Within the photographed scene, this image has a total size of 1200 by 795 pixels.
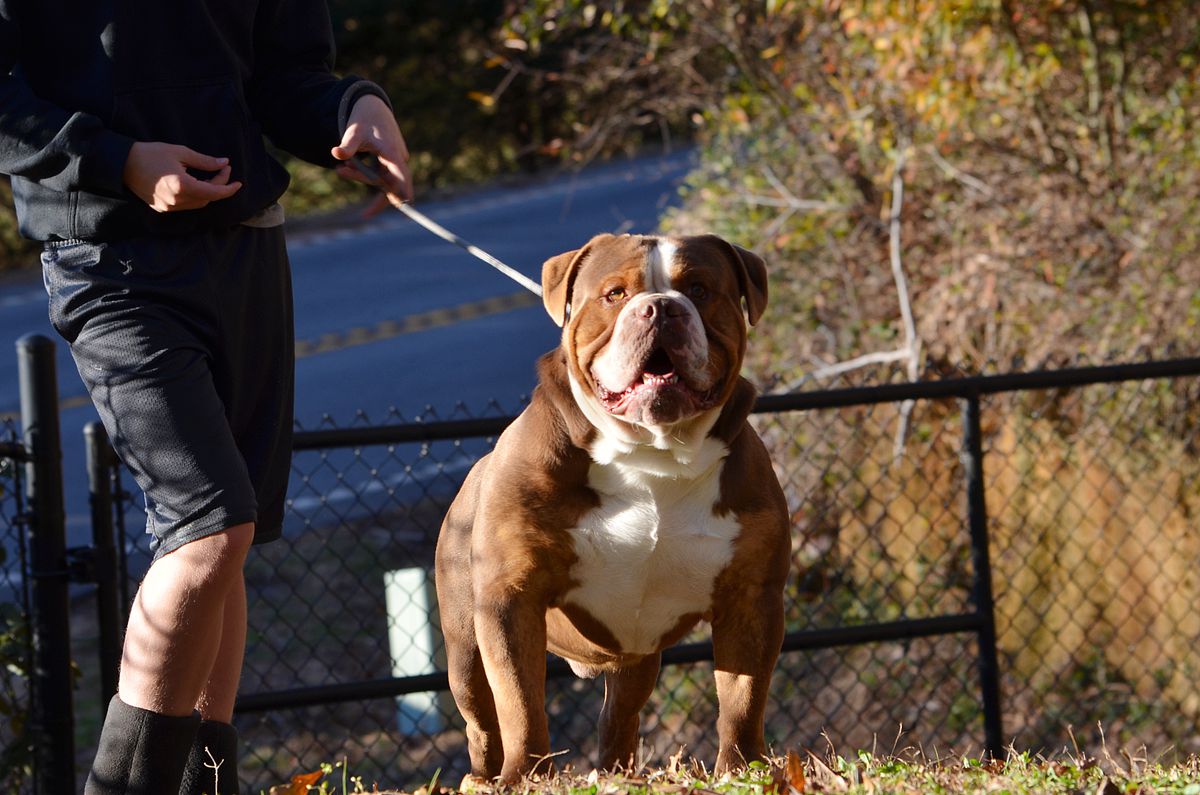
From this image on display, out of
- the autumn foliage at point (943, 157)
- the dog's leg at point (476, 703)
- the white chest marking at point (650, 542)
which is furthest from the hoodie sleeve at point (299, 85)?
the autumn foliage at point (943, 157)

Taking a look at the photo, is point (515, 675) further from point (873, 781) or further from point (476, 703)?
point (873, 781)

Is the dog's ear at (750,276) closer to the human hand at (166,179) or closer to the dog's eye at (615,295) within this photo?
the dog's eye at (615,295)

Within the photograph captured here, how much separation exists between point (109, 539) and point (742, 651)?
2012 millimetres

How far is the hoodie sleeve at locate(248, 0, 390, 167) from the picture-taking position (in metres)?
3.03

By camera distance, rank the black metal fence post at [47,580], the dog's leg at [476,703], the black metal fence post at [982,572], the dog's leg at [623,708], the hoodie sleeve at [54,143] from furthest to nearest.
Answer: the black metal fence post at [982,572], the black metal fence post at [47,580], the dog's leg at [623,708], the dog's leg at [476,703], the hoodie sleeve at [54,143]

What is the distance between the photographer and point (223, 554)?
266 cm

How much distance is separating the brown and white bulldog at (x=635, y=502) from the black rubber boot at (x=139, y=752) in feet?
2.00

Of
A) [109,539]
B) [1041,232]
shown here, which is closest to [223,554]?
[109,539]

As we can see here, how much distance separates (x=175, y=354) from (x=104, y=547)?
1.74 meters

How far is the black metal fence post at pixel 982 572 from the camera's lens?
16.2 feet

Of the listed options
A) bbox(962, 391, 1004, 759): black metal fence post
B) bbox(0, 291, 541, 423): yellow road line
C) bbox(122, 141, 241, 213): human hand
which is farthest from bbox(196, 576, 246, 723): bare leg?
bbox(0, 291, 541, 423): yellow road line

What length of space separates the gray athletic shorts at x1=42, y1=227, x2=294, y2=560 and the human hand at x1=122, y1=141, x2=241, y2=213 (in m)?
0.14

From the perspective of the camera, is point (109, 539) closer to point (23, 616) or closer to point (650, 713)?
point (23, 616)

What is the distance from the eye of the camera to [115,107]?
275 centimetres
